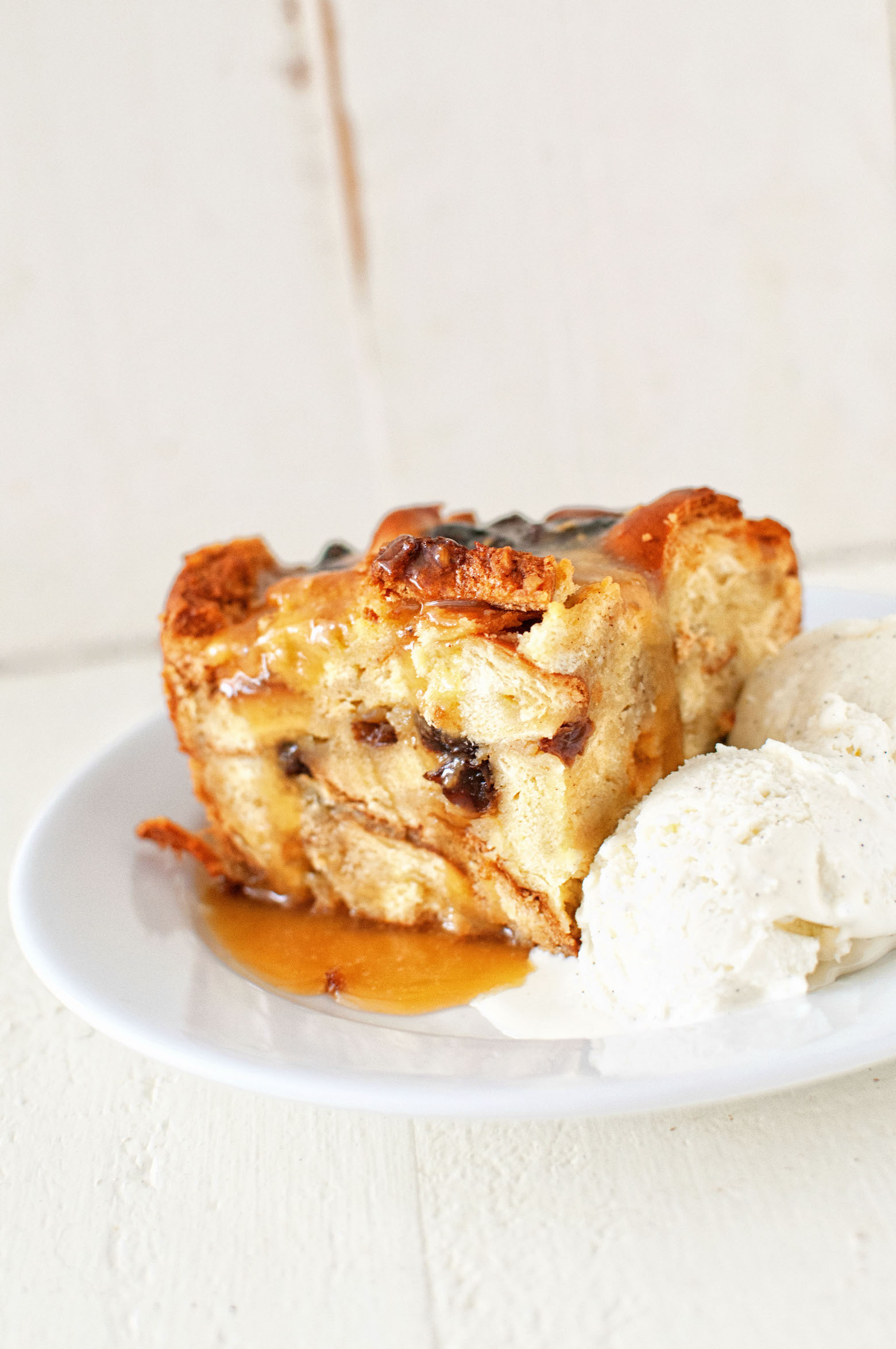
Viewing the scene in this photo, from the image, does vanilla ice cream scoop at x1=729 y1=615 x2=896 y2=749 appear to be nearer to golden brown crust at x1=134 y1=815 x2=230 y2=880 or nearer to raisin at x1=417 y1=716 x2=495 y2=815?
raisin at x1=417 y1=716 x2=495 y2=815

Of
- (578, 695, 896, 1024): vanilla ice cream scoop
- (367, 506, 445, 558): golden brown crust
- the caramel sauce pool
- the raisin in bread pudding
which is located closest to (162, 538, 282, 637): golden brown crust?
the raisin in bread pudding

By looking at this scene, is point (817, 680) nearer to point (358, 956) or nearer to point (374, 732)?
point (374, 732)

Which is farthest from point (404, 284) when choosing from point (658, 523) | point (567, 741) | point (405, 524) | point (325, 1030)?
point (325, 1030)

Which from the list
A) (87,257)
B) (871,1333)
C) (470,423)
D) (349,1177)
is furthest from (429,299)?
(871,1333)

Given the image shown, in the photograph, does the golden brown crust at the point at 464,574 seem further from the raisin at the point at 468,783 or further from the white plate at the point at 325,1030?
the white plate at the point at 325,1030

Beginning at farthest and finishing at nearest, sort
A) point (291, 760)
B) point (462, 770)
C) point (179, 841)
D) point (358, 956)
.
A: point (179, 841) < point (291, 760) < point (358, 956) < point (462, 770)

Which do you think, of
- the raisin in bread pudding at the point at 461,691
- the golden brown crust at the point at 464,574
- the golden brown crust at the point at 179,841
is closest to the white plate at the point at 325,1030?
the golden brown crust at the point at 179,841
